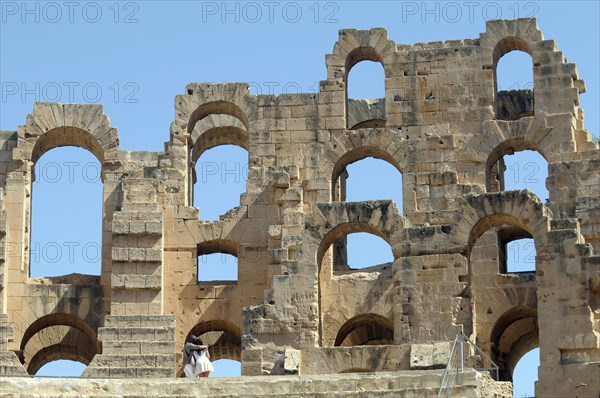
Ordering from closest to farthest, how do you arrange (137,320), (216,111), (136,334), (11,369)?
1. (11,369)
2. (136,334)
3. (137,320)
4. (216,111)

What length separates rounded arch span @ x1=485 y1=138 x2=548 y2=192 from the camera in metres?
49.6

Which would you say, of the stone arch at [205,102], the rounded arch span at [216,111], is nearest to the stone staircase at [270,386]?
the stone arch at [205,102]

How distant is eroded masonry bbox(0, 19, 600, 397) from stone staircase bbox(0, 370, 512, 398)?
21.7 feet

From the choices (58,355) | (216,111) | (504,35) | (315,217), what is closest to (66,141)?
(216,111)

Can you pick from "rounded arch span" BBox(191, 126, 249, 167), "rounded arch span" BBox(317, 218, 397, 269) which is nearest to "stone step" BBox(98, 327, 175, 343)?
"rounded arch span" BBox(317, 218, 397, 269)

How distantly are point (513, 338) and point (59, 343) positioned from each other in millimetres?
12483

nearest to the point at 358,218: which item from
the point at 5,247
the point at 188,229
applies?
the point at 188,229

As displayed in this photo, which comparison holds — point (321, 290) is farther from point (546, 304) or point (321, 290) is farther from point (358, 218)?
point (546, 304)

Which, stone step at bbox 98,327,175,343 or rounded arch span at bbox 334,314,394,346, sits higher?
rounded arch span at bbox 334,314,394,346

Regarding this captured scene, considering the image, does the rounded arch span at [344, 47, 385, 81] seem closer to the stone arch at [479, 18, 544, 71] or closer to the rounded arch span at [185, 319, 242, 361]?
the stone arch at [479, 18, 544, 71]

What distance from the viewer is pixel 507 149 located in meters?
50.4

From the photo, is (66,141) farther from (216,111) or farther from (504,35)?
(504,35)

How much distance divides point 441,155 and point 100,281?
9.84 metres

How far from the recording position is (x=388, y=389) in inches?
1476
